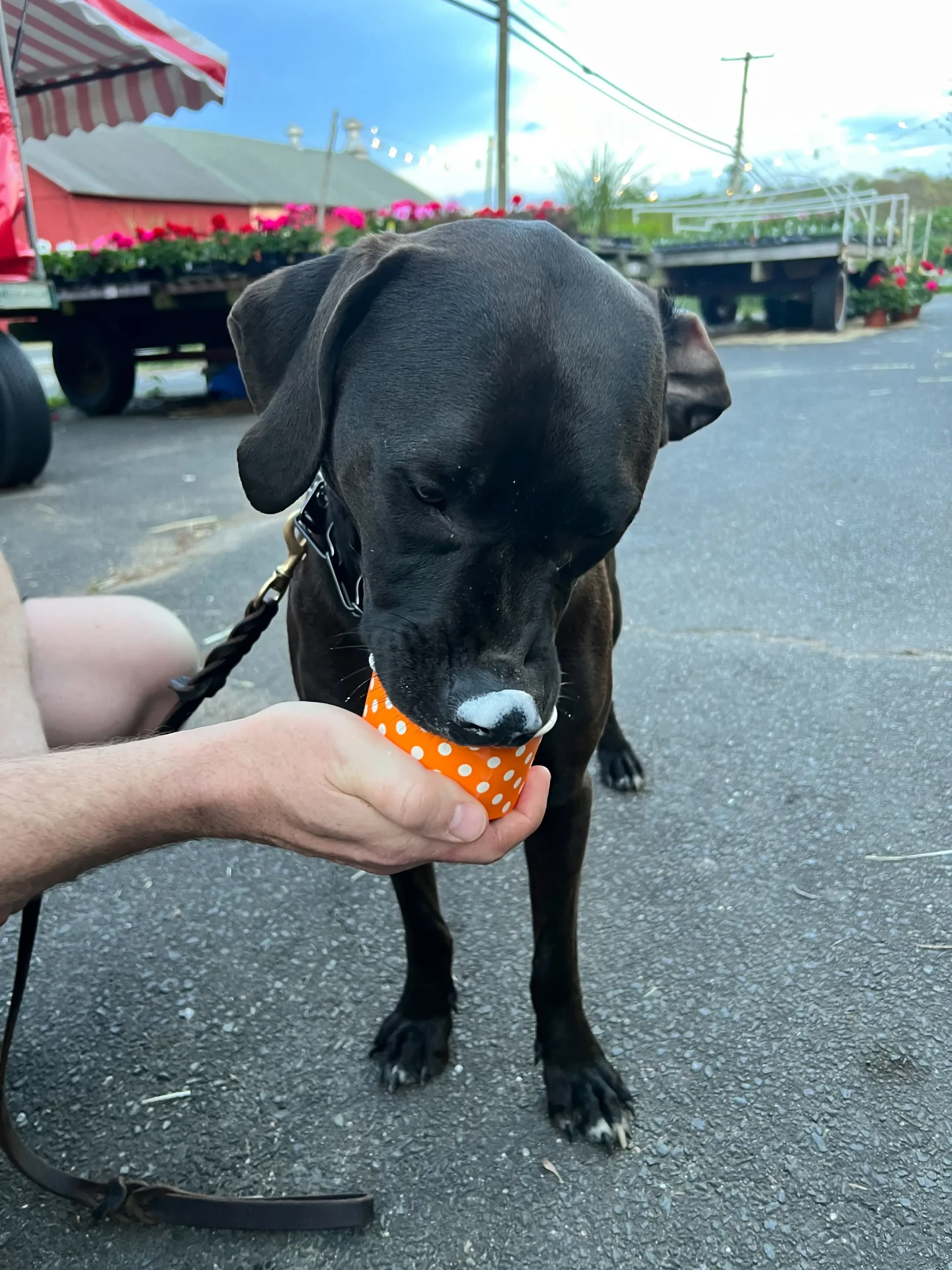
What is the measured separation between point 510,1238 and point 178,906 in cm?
113

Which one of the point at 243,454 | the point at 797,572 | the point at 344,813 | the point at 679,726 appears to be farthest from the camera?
the point at 797,572

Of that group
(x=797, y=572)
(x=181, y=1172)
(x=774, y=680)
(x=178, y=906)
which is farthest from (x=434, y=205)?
(x=181, y=1172)

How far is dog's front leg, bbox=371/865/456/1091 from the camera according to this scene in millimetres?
1764

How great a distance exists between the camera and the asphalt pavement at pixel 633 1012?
147cm

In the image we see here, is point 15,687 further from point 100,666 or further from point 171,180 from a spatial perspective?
point 171,180

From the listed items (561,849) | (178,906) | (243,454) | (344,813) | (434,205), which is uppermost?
(434,205)

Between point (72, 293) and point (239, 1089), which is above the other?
point (72, 293)

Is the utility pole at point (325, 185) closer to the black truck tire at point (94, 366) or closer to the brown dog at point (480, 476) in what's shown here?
the black truck tire at point (94, 366)

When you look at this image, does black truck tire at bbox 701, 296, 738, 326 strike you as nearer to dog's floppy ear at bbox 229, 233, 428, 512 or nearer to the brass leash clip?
the brass leash clip

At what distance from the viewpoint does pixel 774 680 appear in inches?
125

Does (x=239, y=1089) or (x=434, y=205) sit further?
(x=434, y=205)

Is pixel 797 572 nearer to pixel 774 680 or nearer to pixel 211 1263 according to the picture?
pixel 774 680

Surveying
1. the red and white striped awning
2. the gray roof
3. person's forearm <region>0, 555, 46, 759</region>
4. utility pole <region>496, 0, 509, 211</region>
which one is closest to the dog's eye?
person's forearm <region>0, 555, 46, 759</region>

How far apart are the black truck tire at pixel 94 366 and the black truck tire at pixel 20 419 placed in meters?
3.29
